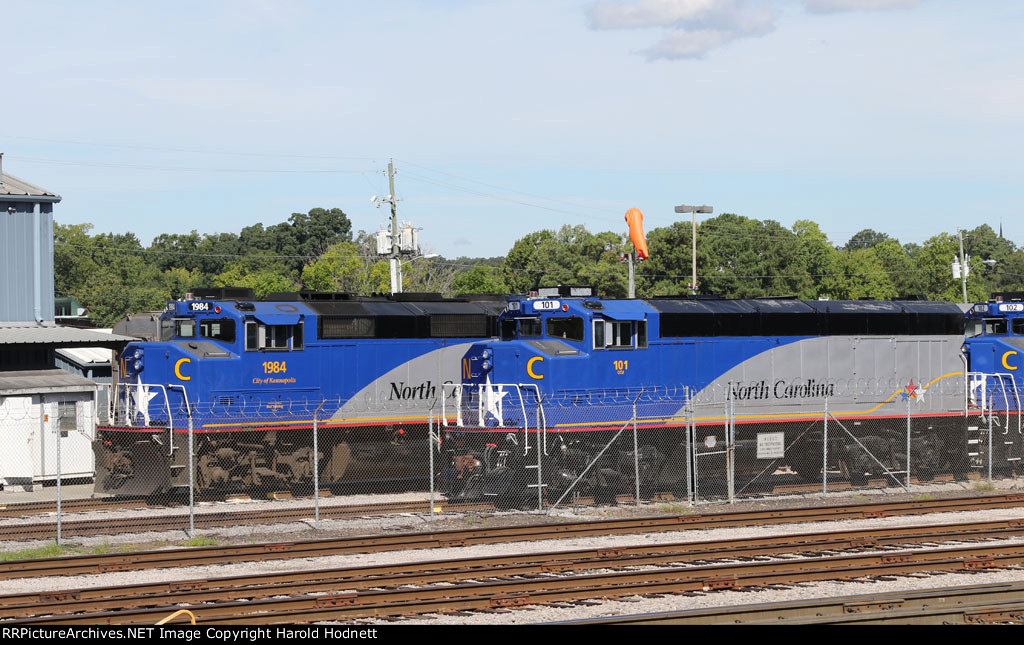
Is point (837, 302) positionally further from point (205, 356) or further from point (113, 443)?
point (113, 443)

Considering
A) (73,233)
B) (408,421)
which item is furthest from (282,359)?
(73,233)

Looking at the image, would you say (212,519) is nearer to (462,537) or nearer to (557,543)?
(462,537)

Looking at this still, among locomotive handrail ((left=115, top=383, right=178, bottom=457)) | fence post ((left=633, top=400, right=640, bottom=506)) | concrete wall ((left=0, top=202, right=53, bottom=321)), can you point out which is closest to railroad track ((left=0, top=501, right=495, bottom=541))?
locomotive handrail ((left=115, top=383, right=178, bottom=457))

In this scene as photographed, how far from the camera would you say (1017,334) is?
26.2m

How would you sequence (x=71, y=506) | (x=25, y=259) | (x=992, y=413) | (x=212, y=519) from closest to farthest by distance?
(x=212, y=519) → (x=71, y=506) → (x=992, y=413) → (x=25, y=259)

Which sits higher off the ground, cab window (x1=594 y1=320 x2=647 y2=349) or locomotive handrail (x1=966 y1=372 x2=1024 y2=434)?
cab window (x1=594 y1=320 x2=647 y2=349)

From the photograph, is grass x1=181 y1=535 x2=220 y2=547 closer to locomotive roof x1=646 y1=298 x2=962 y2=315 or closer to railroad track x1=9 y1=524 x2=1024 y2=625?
railroad track x1=9 y1=524 x2=1024 y2=625

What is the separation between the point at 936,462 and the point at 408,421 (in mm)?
12449

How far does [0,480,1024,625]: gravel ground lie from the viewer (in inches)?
535

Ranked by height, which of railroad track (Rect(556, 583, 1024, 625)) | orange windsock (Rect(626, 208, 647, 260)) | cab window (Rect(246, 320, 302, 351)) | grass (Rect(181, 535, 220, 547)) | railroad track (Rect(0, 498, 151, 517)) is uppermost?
orange windsock (Rect(626, 208, 647, 260))

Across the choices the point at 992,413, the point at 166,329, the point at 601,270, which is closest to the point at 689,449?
the point at 992,413

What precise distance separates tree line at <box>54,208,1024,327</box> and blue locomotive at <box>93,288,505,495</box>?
1525 inches

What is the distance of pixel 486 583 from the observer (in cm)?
1430

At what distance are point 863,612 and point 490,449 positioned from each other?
9.99 metres
